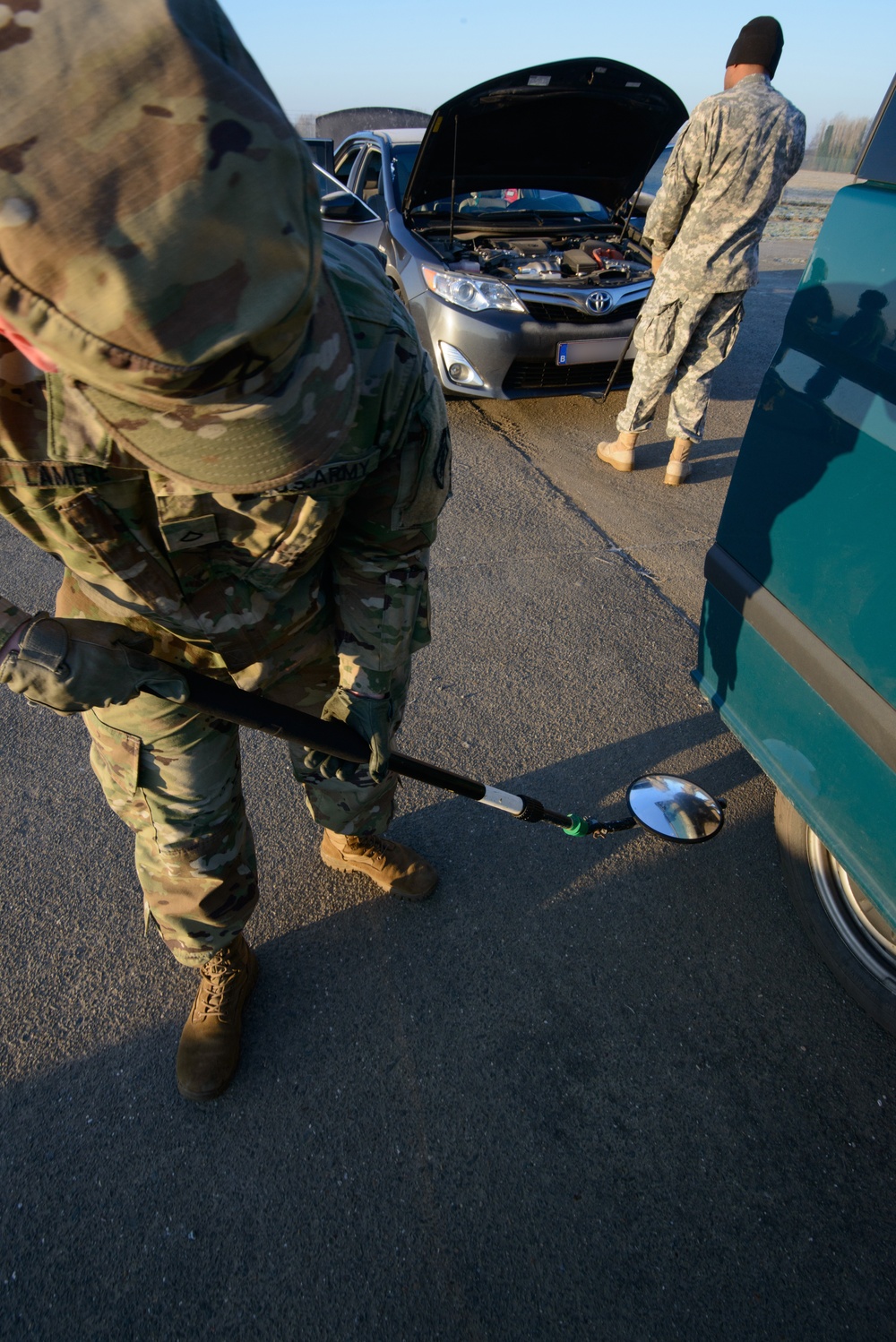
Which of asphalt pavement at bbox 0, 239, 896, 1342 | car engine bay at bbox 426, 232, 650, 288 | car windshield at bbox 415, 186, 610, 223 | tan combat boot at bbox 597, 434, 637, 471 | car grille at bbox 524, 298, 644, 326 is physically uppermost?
car windshield at bbox 415, 186, 610, 223

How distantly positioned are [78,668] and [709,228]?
12.5 ft

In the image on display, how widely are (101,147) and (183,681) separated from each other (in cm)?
82

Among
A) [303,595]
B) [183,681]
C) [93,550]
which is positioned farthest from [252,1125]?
[93,550]

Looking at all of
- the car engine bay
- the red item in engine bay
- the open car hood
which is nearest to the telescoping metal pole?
the car engine bay

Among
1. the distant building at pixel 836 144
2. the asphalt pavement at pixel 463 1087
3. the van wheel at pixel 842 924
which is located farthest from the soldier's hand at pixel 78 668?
the distant building at pixel 836 144

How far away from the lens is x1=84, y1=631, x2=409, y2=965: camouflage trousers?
1.47 meters

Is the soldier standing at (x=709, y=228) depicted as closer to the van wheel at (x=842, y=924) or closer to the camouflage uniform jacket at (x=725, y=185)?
the camouflage uniform jacket at (x=725, y=185)

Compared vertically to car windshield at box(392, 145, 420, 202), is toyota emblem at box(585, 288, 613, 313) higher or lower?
lower

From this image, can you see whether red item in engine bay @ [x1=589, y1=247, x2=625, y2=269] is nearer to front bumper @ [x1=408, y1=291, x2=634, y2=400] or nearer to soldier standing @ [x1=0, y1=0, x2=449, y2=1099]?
front bumper @ [x1=408, y1=291, x2=634, y2=400]

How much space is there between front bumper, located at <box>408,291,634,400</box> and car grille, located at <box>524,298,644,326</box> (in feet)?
0.07

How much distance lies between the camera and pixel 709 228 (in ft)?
11.9

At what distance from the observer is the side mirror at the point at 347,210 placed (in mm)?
5289

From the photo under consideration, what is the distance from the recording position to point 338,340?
1007 millimetres

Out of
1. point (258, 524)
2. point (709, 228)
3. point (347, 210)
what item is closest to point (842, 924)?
point (258, 524)
